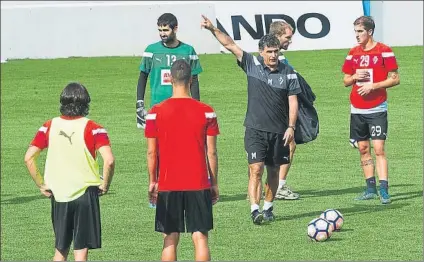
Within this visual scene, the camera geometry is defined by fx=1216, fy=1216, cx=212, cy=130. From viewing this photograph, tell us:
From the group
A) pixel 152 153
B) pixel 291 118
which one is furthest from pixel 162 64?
pixel 152 153

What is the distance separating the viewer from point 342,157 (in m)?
18.8

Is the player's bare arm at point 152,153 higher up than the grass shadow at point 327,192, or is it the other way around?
the player's bare arm at point 152,153

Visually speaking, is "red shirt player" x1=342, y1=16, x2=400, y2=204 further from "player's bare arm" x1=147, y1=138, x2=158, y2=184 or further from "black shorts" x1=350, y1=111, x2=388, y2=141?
"player's bare arm" x1=147, y1=138, x2=158, y2=184

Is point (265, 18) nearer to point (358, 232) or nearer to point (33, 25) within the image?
point (33, 25)

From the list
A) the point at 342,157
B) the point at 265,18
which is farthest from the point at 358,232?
Answer: the point at 265,18

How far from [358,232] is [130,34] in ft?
57.1

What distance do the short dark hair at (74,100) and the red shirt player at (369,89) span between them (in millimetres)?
5605

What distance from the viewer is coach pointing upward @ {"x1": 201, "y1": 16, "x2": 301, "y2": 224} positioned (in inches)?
513

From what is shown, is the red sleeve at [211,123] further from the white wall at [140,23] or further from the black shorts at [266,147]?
the white wall at [140,23]

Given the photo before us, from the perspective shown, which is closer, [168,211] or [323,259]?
[168,211]

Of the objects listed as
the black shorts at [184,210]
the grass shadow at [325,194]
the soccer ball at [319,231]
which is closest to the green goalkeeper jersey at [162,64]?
the grass shadow at [325,194]

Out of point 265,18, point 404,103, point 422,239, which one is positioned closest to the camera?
point 422,239

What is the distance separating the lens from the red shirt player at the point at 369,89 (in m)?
14.5

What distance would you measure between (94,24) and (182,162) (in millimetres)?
19919
